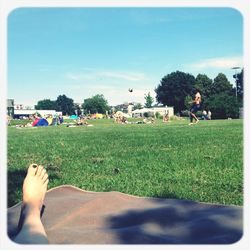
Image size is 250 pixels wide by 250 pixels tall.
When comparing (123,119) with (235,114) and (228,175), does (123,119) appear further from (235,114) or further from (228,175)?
(228,175)

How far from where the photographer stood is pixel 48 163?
4.53m

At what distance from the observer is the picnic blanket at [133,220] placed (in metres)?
Result: 1.93

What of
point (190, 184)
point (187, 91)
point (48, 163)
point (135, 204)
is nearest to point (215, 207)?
point (135, 204)

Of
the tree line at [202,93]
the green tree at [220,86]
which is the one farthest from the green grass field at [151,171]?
the green tree at [220,86]

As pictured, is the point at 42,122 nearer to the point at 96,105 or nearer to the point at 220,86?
the point at 220,86

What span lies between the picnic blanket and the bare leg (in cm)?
8

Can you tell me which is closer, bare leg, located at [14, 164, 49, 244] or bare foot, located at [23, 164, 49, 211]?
bare leg, located at [14, 164, 49, 244]

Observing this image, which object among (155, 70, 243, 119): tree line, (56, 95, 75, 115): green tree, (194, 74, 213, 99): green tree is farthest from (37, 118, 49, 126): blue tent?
(56, 95, 75, 115): green tree

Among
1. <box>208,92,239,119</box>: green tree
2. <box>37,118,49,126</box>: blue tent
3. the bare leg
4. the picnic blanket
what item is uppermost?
<box>208,92,239,119</box>: green tree

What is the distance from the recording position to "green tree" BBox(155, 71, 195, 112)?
90.6ft

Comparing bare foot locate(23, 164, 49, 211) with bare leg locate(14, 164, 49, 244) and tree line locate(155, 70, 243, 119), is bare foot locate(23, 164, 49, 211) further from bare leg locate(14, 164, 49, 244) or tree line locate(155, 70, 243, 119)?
tree line locate(155, 70, 243, 119)

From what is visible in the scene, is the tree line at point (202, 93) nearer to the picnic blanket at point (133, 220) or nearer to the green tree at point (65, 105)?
the green tree at point (65, 105)
